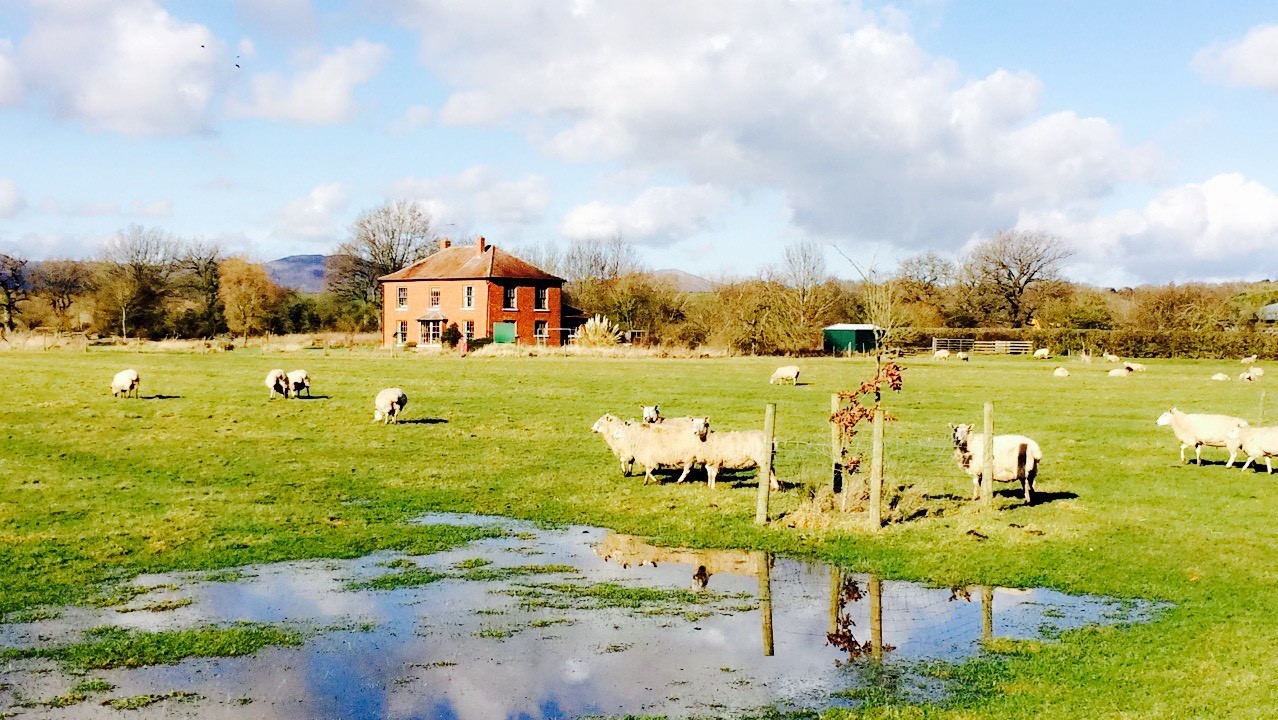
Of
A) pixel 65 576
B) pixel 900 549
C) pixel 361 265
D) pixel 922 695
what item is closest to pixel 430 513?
pixel 65 576

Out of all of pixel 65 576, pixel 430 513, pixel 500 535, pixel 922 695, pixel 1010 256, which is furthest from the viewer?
pixel 1010 256

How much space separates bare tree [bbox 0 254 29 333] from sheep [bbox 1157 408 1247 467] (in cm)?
10015

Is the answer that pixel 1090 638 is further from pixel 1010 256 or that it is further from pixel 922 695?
pixel 1010 256

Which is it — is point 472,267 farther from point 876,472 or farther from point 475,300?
point 876,472

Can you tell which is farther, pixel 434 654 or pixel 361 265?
pixel 361 265

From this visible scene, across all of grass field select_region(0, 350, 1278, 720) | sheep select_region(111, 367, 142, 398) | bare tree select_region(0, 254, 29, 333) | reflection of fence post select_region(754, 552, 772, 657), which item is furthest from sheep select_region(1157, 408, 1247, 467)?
bare tree select_region(0, 254, 29, 333)

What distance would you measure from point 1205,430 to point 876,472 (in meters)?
11.8

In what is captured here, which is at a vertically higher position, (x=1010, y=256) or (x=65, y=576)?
(x=1010, y=256)

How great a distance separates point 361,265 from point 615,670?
10802 cm

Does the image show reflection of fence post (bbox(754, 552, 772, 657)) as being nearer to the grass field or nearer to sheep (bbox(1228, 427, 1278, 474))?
the grass field

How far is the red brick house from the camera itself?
76.5 meters

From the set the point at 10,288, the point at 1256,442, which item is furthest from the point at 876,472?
the point at 10,288

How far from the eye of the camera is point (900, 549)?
14.5 metres

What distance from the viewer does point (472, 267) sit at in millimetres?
78062
